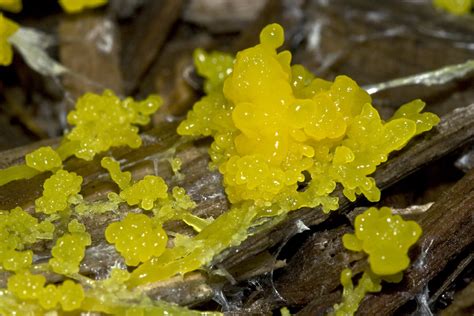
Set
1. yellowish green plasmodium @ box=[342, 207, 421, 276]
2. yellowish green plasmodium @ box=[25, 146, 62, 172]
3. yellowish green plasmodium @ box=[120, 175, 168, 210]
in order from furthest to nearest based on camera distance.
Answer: yellowish green plasmodium @ box=[25, 146, 62, 172]
yellowish green plasmodium @ box=[120, 175, 168, 210]
yellowish green plasmodium @ box=[342, 207, 421, 276]

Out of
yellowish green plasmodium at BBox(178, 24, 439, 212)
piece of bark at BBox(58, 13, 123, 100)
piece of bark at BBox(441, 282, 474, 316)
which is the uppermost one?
yellowish green plasmodium at BBox(178, 24, 439, 212)

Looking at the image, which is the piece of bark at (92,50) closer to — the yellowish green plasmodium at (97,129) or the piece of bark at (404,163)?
the yellowish green plasmodium at (97,129)

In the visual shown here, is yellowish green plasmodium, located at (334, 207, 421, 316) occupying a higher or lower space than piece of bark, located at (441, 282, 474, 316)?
higher

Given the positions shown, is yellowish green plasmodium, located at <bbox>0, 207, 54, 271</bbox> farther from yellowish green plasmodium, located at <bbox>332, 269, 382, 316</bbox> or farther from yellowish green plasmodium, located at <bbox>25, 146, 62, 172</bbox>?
yellowish green plasmodium, located at <bbox>332, 269, 382, 316</bbox>

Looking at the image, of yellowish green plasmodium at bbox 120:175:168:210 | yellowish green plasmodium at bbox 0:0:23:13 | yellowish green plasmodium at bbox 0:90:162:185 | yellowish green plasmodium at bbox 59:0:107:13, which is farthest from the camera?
yellowish green plasmodium at bbox 59:0:107:13

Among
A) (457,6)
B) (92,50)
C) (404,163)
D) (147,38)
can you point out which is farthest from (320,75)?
(92,50)

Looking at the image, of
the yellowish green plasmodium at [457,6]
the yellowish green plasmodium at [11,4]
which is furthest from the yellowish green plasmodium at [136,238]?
the yellowish green plasmodium at [457,6]

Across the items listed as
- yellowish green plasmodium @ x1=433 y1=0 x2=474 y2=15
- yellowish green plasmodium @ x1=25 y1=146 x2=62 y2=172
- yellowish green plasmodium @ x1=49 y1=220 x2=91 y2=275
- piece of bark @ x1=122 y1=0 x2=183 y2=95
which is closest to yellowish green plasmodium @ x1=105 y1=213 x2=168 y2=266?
yellowish green plasmodium @ x1=49 y1=220 x2=91 y2=275
